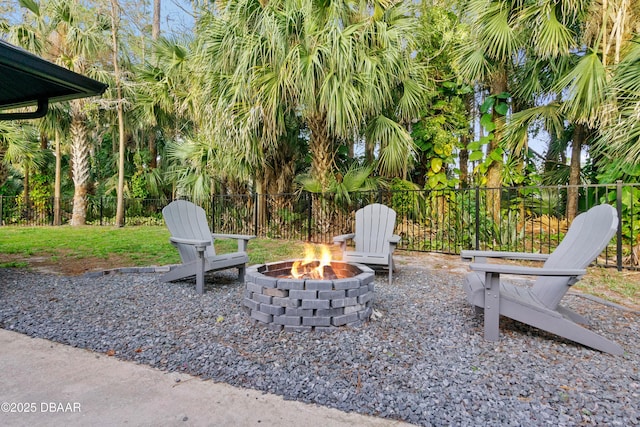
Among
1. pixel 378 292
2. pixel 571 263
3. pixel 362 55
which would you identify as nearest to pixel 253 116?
pixel 362 55

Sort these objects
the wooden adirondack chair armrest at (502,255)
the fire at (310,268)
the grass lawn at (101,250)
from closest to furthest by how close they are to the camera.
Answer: the wooden adirondack chair armrest at (502,255), the fire at (310,268), the grass lawn at (101,250)

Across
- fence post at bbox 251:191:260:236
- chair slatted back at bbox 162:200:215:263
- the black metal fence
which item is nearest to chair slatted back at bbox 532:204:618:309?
the black metal fence

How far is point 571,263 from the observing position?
2.49m

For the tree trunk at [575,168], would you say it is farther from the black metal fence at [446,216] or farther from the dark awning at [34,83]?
the dark awning at [34,83]

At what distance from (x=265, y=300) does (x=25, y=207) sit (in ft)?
45.0

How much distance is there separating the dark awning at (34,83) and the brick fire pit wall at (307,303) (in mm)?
2696

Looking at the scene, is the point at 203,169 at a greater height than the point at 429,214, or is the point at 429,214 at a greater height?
the point at 203,169

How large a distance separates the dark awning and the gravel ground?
2.09 m

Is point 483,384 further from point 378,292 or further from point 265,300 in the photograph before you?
point 378,292

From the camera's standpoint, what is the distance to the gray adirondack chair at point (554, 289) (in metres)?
2.26

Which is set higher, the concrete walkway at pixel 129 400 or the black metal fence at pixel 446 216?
the black metal fence at pixel 446 216

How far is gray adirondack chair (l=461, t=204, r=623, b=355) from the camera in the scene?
226 centimetres

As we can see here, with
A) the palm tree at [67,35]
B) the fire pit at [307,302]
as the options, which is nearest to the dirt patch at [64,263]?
the fire pit at [307,302]

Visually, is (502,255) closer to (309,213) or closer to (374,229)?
(374,229)
